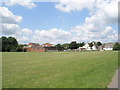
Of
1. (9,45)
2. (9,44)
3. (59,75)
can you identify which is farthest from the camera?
(9,44)

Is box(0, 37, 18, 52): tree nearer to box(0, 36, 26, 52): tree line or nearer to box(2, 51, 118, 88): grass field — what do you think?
box(0, 36, 26, 52): tree line

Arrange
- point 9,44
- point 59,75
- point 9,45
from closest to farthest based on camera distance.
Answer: point 59,75, point 9,45, point 9,44

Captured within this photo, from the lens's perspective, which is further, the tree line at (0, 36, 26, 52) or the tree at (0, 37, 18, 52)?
the tree at (0, 37, 18, 52)

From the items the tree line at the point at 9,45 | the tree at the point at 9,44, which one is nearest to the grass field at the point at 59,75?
the tree line at the point at 9,45

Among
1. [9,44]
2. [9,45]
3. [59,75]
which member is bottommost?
[59,75]

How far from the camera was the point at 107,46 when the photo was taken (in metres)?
166

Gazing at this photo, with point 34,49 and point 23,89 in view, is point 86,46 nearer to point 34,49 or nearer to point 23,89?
point 34,49

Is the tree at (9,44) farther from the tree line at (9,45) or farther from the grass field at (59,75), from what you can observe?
the grass field at (59,75)

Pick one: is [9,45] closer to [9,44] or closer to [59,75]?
[9,44]

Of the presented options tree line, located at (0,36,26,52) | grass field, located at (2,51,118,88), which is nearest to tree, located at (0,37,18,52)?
tree line, located at (0,36,26,52)

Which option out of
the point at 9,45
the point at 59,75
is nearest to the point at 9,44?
the point at 9,45

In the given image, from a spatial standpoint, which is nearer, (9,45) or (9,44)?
(9,45)


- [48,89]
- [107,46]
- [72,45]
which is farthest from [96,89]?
[107,46]

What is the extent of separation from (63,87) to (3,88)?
2632 mm
